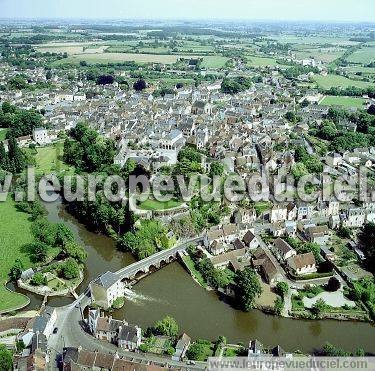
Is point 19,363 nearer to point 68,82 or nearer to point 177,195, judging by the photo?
point 177,195

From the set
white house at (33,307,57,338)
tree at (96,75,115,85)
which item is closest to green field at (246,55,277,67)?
tree at (96,75,115,85)

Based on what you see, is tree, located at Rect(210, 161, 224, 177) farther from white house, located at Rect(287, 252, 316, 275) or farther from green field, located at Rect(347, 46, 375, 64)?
green field, located at Rect(347, 46, 375, 64)

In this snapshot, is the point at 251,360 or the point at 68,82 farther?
the point at 68,82

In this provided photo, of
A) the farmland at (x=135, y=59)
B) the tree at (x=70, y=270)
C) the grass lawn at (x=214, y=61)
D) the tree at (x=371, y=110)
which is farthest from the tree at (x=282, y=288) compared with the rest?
the farmland at (x=135, y=59)

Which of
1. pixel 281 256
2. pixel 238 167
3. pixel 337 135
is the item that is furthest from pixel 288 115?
pixel 281 256

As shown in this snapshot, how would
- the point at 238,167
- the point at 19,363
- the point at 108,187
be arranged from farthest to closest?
1. the point at 238,167
2. the point at 108,187
3. the point at 19,363

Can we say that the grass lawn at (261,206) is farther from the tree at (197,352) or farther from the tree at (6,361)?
the tree at (6,361)
